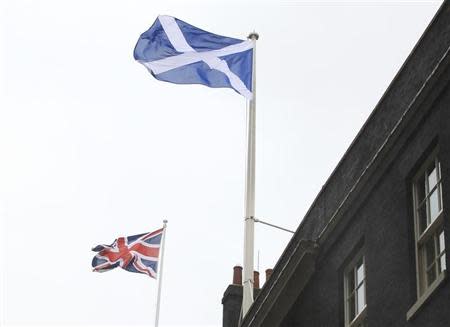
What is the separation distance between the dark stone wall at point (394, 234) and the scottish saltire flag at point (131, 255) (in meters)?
16.9

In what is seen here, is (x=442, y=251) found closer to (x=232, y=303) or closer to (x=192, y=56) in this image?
(x=232, y=303)

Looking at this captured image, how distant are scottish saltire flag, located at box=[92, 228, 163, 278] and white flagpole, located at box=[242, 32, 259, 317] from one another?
809cm

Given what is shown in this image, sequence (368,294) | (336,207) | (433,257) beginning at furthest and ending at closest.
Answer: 1. (336,207)
2. (368,294)
3. (433,257)

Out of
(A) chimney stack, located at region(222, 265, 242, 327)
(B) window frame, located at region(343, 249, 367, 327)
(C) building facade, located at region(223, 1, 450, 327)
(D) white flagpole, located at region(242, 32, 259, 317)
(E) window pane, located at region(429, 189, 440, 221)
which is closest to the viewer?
(C) building facade, located at region(223, 1, 450, 327)

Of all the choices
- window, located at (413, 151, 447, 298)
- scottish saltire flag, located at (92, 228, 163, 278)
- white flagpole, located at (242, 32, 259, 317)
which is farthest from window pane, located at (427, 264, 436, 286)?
scottish saltire flag, located at (92, 228, 163, 278)

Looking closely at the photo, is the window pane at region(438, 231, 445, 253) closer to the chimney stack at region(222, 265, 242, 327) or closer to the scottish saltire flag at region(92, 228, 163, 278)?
the chimney stack at region(222, 265, 242, 327)

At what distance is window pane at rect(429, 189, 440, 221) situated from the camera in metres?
21.6

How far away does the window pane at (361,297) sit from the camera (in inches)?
933

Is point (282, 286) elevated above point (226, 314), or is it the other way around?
point (226, 314)

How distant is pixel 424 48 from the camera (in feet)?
75.5

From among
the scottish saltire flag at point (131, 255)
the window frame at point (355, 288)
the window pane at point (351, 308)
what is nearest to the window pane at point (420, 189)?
the window frame at point (355, 288)

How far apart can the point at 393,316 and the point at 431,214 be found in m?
1.79

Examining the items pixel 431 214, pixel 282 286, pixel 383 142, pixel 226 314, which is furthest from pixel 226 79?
pixel 431 214

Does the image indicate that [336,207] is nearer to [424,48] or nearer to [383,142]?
[383,142]
